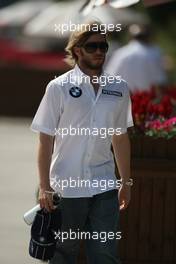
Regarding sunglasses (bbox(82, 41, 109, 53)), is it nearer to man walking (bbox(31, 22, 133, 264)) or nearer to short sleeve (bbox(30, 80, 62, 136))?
man walking (bbox(31, 22, 133, 264))

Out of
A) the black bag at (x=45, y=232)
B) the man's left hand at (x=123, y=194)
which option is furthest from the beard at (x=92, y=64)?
the black bag at (x=45, y=232)

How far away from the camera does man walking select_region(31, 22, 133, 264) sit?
17.7ft

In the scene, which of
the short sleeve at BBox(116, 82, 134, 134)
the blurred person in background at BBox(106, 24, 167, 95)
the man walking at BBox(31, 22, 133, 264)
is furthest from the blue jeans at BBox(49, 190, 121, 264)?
the blurred person in background at BBox(106, 24, 167, 95)

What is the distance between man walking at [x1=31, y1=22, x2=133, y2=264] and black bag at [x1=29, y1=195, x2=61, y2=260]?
52 millimetres

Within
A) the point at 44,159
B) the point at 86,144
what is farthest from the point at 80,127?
the point at 44,159

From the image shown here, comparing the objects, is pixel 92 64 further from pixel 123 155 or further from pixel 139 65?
pixel 139 65

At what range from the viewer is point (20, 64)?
2141cm

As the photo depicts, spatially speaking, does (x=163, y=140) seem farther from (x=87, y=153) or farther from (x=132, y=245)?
(x=87, y=153)

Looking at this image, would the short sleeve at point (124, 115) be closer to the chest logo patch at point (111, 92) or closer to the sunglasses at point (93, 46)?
the chest logo patch at point (111, 92)

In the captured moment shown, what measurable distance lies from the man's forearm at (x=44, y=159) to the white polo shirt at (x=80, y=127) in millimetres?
45

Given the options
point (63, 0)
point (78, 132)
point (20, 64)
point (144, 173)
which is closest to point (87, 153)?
point (78, 132)

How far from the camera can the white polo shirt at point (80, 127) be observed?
17.7 feet

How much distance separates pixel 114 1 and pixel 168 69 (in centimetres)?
1586

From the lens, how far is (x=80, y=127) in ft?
17.7
